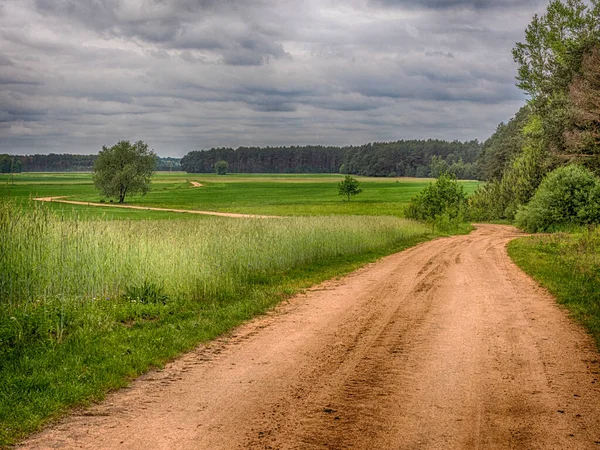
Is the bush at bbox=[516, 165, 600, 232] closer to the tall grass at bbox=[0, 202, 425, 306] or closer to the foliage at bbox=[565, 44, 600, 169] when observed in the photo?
the foliage at bbox=[565, 44, 600, 169]

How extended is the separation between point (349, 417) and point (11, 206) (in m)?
9.54

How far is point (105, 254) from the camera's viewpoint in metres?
13.4

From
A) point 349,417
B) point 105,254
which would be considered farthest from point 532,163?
point 349,417

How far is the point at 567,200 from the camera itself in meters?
42.9

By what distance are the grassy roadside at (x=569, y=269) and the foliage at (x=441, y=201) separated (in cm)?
1495

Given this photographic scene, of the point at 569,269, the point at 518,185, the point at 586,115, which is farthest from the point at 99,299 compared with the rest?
the point at 518,185

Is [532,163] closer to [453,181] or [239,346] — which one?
[453,181]

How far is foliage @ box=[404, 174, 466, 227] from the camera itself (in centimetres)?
4781

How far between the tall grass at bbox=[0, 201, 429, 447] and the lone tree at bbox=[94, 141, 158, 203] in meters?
62.6

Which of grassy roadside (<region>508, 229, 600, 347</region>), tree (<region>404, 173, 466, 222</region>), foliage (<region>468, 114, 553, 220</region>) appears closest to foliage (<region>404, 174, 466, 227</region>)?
tree (<region>404, 173, 466, 222</region>)

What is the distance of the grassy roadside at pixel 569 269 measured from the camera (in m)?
12.9

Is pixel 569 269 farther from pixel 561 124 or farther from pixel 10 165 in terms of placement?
pixel 561 124

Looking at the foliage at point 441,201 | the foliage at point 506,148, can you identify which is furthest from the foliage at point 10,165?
the foliage at point 506,148

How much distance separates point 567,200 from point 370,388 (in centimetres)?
4057
